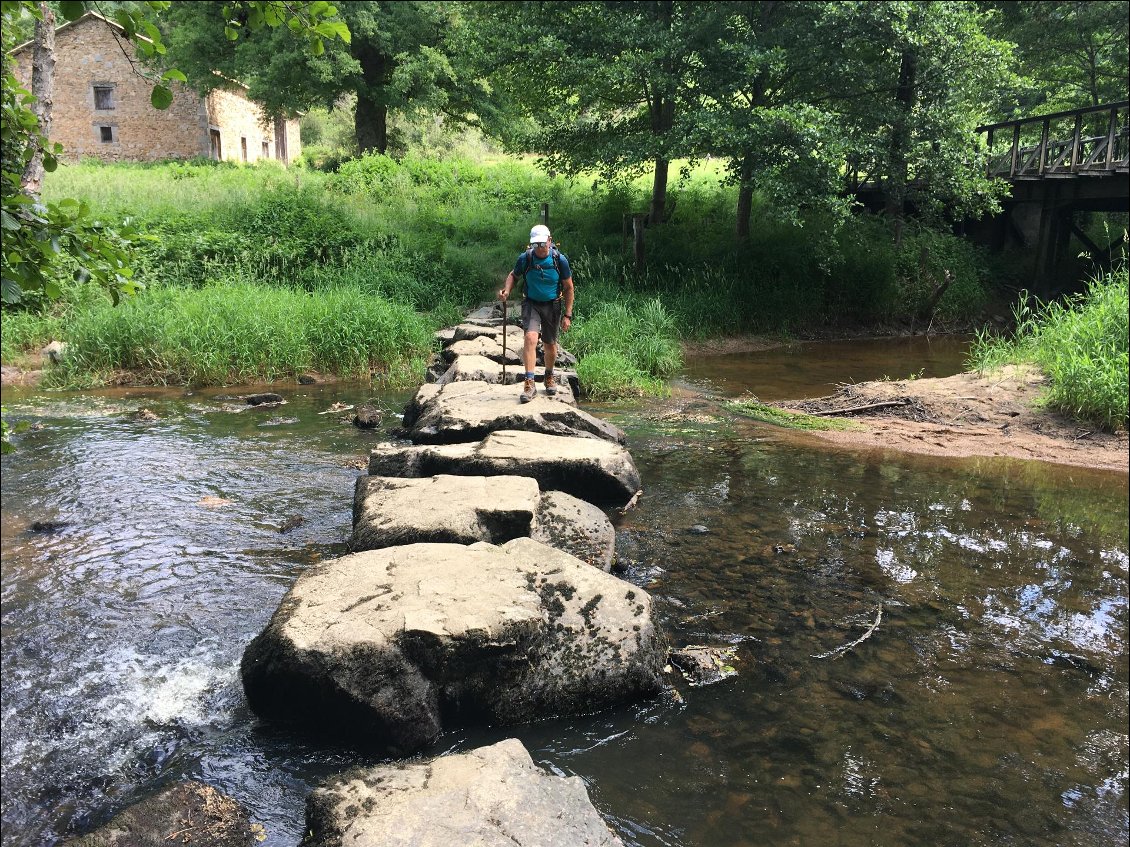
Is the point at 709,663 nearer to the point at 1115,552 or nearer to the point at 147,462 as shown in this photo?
the point at 1115,552

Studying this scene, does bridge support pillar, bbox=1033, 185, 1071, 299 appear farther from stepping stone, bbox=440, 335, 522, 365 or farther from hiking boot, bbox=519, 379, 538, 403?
hiking boot, bbox=519, 379, 538, 403

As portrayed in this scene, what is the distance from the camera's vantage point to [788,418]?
32.6 ft

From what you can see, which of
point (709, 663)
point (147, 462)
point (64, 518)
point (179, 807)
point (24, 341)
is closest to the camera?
point (179, 807)

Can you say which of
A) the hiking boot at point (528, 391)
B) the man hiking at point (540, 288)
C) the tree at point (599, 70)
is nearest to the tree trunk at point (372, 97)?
the tree at point (599, 70)

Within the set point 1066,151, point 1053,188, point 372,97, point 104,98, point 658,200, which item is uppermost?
point 104,98

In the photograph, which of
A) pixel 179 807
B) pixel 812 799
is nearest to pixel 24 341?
pixel 179 807

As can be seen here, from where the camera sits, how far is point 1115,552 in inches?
248

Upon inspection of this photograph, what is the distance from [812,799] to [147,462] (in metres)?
6.59

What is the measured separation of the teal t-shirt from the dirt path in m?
3.59

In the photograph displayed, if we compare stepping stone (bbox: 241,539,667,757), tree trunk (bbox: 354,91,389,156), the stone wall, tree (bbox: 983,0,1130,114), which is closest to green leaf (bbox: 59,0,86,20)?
stepping stone (bbox: 241,539,667,757)

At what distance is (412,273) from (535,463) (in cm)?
1044

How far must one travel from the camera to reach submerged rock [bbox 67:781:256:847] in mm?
2934

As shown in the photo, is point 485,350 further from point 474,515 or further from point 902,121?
point 902,121

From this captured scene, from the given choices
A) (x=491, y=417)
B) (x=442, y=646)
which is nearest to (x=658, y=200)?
(x=491, y=417)
